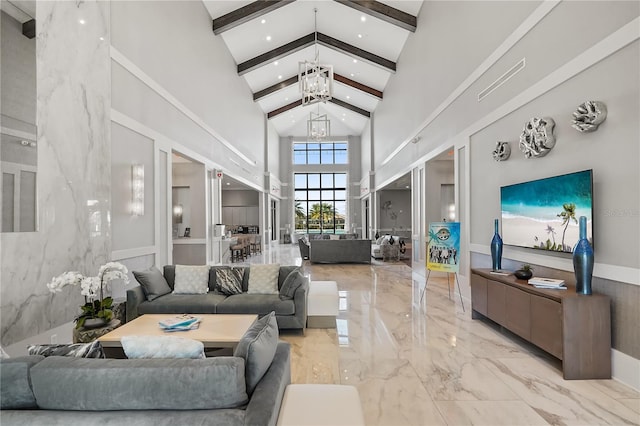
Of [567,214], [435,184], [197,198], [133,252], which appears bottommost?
[133,252]

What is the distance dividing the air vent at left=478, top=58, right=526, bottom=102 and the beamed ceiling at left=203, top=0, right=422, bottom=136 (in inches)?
167

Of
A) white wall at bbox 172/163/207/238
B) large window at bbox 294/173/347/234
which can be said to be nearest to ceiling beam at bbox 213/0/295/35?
white wall at bbox 172/163/207/238

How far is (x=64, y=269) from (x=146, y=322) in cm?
125

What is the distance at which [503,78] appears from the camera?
4.72 meters

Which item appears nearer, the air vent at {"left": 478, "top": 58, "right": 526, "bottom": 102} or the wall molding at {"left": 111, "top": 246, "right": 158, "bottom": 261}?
the air vent at {"left": 478, "top": 58, "right": 526, "bottom": 102}

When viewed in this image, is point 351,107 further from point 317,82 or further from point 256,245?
point 317,82

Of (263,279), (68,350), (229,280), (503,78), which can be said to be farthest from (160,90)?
(503,78)

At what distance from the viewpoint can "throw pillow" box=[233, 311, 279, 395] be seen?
163 cm

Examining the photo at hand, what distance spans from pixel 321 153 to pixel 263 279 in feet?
53.7

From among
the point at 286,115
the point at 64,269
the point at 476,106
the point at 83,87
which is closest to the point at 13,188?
the point at 64,269

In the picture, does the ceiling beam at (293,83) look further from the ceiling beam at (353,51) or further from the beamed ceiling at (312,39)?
the ceiling beam at (353,51)

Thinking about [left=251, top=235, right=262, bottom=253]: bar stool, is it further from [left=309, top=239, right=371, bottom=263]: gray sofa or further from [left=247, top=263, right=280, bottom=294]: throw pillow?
[left=247, top=263, right=280, bottom=294]: throw pillow

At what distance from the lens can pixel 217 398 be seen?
1.49 metres

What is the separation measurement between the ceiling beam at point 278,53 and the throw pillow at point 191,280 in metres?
8.21
